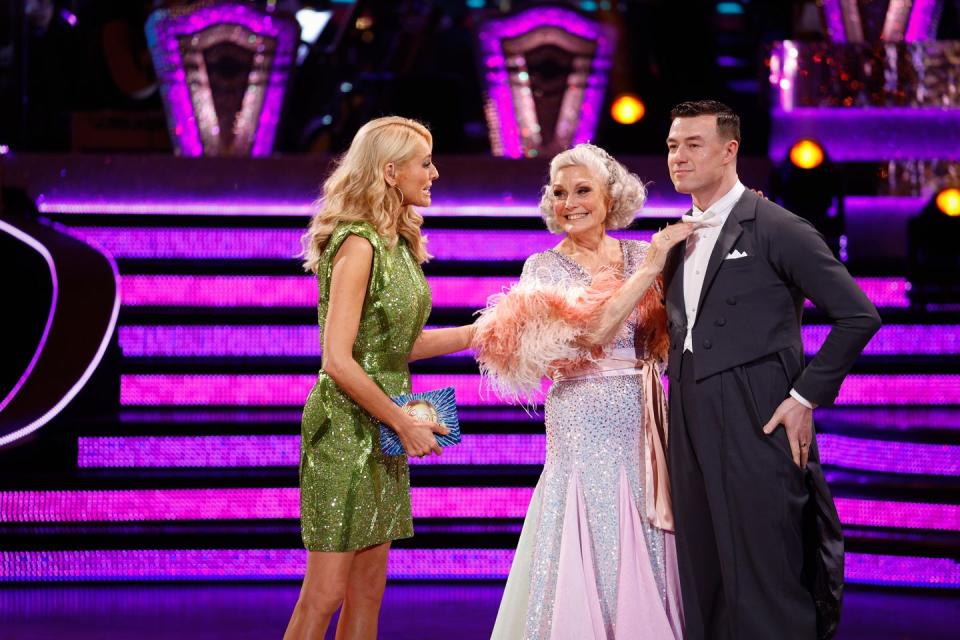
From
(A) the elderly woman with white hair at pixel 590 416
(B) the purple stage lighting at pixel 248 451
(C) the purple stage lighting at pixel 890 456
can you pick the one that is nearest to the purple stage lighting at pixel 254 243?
(B) the purple stage lighting at pixel 248 451

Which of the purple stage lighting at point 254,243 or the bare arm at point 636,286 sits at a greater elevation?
the purple stage lighting at point 254,243

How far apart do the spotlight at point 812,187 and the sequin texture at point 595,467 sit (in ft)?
9.55

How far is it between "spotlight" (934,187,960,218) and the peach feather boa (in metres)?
3.52

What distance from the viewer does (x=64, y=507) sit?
5004 millimetres

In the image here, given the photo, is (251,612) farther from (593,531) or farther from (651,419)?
(651,419)

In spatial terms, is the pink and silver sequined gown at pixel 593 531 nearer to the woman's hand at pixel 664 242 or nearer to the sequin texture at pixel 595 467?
the sequin texture at pixel 595 467

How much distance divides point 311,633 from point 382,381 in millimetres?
655

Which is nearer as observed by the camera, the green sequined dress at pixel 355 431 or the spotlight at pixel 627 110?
the green sequined dress at pixel 355 431

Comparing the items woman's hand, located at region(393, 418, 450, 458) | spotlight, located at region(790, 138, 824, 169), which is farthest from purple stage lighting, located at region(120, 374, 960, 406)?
woman's hand, located at region(393, 418, 450, 458)

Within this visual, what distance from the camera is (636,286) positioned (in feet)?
9.74

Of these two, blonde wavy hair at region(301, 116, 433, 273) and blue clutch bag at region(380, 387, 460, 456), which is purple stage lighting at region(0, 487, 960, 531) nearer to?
blue clutch bag at region(380, 387, 460, 456)

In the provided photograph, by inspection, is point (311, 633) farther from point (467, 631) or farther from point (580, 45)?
point (580, 45)

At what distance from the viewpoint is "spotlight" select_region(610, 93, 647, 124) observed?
705 cm

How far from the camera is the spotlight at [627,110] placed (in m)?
7.05
